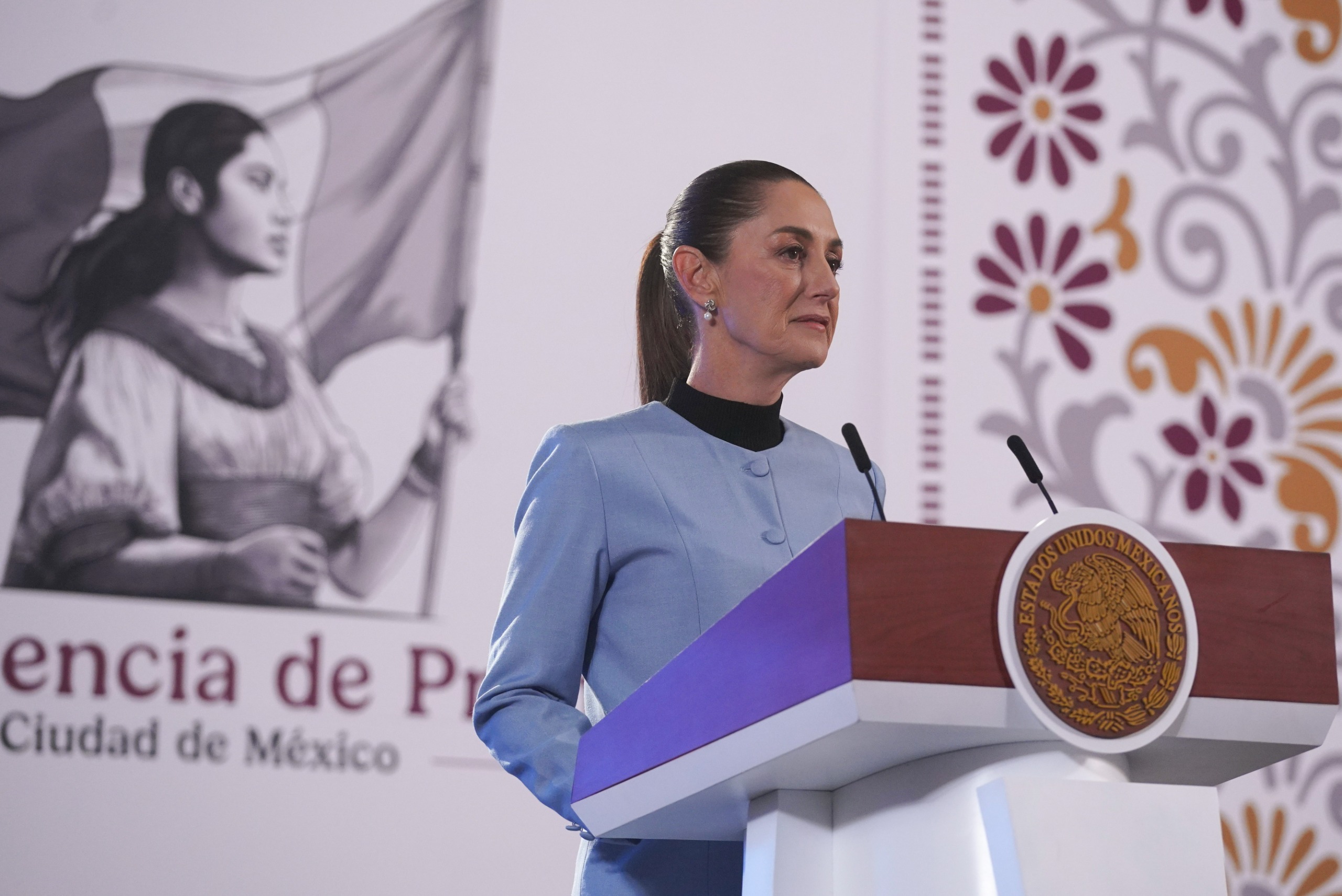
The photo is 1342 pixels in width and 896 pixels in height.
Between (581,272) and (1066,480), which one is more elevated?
(581,272)

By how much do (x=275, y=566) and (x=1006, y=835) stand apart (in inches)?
75.4

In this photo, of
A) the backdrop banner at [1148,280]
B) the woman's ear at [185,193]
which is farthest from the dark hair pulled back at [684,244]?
the woman's ear at [185,193]

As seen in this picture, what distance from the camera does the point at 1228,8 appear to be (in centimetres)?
310

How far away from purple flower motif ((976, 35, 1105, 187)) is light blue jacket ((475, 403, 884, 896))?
1658 mm

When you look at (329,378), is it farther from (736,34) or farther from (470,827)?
(736,34)

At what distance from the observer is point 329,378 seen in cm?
259

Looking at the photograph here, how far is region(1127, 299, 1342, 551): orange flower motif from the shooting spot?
114 inches

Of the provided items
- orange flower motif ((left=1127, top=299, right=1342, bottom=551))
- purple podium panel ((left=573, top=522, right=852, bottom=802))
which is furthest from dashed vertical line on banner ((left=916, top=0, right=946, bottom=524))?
purple podium panel ((left=573, top=522, right=852, bottom=802))

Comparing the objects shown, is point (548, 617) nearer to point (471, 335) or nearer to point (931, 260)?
point (471, 335)

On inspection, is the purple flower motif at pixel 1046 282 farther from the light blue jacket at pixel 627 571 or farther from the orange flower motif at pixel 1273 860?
the light blue jacket at pixel 627 571

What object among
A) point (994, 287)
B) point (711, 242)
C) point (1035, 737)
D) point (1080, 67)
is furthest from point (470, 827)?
point (1080, 67)

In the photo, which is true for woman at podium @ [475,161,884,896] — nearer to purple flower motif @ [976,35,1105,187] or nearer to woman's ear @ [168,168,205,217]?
woman's ear @ [168,168,205,217]

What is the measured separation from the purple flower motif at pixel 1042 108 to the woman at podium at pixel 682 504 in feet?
4.75

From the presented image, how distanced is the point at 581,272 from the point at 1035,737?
6.54 ft
